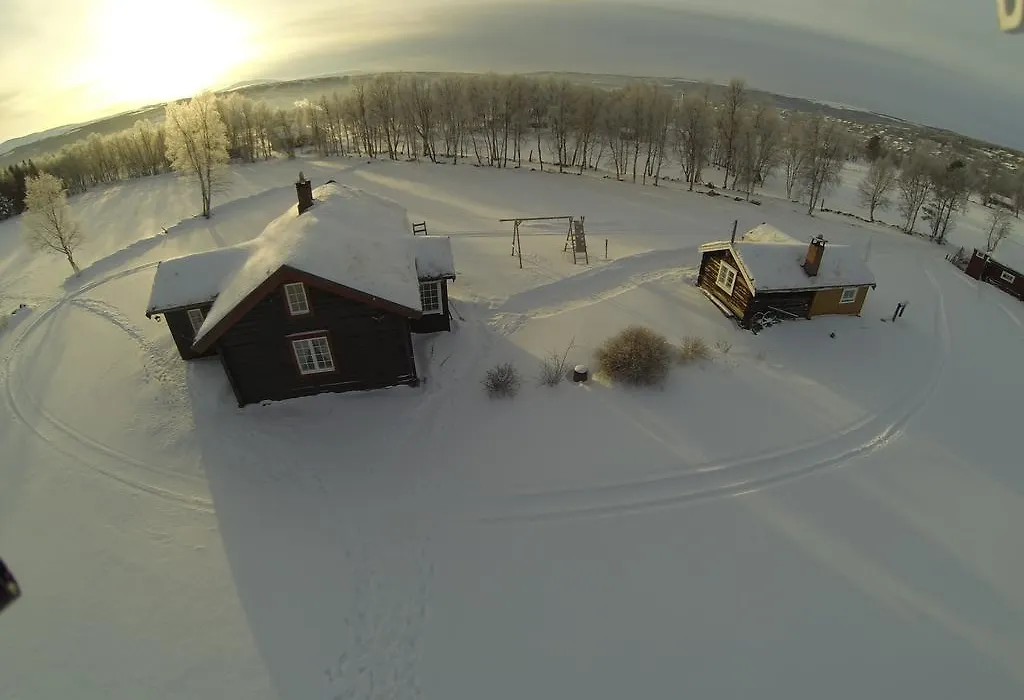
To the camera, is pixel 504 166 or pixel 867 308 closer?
pixel 867 308

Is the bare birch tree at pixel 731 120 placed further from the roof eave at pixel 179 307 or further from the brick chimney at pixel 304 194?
the roof eave at pixel 179 307

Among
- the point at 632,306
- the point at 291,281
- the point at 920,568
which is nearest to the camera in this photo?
the point at 920,568

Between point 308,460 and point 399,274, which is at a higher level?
point 399,274

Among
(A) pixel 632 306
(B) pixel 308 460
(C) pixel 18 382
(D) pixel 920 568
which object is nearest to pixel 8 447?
(C) pixel 18 382

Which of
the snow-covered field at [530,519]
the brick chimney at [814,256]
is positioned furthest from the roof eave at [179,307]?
the brick chimney at [814,256]

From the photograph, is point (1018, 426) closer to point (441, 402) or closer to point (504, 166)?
point (441, 402)

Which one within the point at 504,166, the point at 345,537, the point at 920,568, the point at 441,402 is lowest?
the point at 920,568

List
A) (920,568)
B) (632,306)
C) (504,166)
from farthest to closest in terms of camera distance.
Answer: (504,166)
(632,306)
(920,568)
